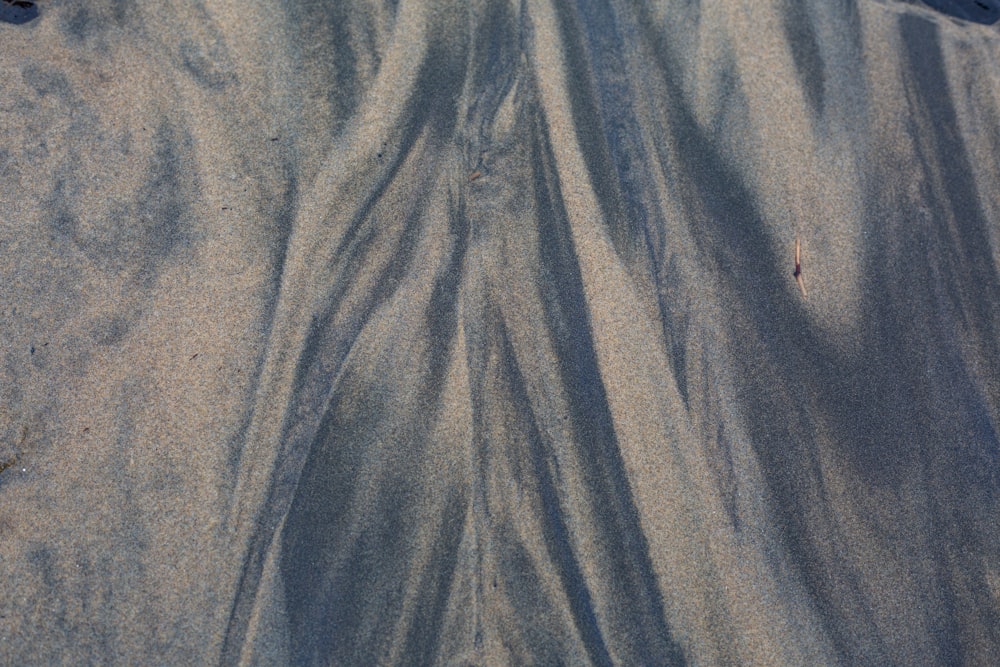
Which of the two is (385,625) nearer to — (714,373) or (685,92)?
(714,373)

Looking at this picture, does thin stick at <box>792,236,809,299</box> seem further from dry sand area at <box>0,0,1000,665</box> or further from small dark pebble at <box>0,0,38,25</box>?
small dark pebble at <box>0,0,38,25</box>

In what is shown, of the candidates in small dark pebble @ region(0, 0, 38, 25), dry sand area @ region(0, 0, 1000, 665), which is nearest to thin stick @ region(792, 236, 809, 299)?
dry sand area @ region(0, 0, 1000, 665)

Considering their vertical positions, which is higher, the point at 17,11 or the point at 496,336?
the point at 17,11

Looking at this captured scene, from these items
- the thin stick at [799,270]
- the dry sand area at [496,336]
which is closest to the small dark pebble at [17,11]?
the dry sand area at [496,336]

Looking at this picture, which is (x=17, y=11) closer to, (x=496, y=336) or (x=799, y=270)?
(x=496, y=336)

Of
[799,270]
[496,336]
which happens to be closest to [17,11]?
[496,336]

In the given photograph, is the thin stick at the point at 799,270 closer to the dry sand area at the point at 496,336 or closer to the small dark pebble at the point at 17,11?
the dry sand area at the point at 496,336

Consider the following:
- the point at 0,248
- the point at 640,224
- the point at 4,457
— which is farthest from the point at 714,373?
the point at 0,248

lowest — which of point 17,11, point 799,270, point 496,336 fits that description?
point 496,336
